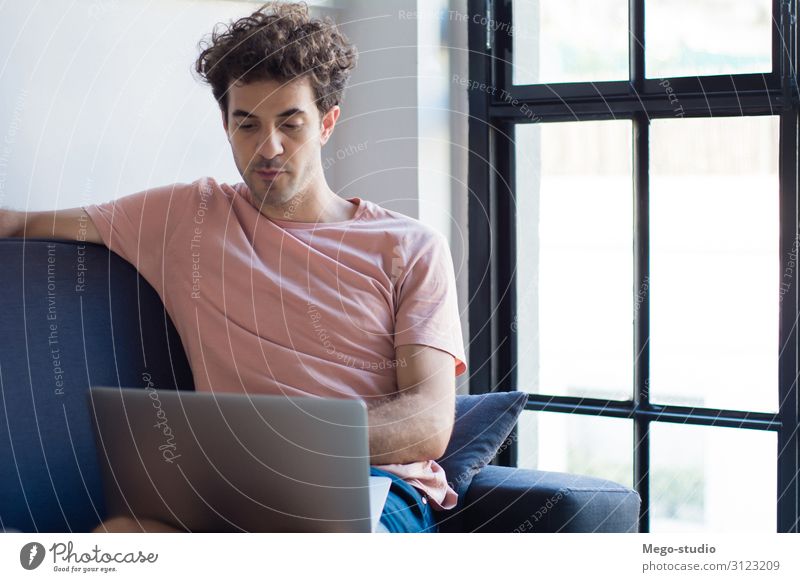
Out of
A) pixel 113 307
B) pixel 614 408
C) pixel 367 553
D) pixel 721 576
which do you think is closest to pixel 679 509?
pixel 614 408

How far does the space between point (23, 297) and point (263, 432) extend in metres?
0.45

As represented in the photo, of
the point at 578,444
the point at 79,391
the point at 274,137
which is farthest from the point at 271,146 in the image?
the point at 578,444

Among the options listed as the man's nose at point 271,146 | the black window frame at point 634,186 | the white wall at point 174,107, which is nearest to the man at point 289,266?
the man's nose at point 271,146

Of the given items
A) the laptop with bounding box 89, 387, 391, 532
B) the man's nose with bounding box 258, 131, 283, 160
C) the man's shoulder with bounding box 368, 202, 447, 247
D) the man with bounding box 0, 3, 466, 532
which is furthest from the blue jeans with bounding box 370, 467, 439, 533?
the man's nose with bounding box 258, 131, 283, 160

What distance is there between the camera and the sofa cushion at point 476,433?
4.72ft

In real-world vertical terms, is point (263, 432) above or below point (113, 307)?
below

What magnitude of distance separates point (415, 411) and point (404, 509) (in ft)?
0.38

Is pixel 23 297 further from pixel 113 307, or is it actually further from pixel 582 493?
pixel 582 493

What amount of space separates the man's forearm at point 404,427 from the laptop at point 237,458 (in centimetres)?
21

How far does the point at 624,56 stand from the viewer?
5.95 ft

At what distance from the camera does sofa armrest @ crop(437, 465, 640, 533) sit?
1.33m

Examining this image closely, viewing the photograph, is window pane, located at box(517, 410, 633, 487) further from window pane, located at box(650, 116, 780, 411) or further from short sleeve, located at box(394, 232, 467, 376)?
short sleeve, located at box(394, 232, 467, 376)

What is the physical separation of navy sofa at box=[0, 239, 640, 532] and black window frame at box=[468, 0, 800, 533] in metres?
0.44

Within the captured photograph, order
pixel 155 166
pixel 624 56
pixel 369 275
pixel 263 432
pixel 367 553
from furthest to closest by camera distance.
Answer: pixel 624 56
pixel 155 166
pixel 369 275
pixel 367 553
pixel 263 432
